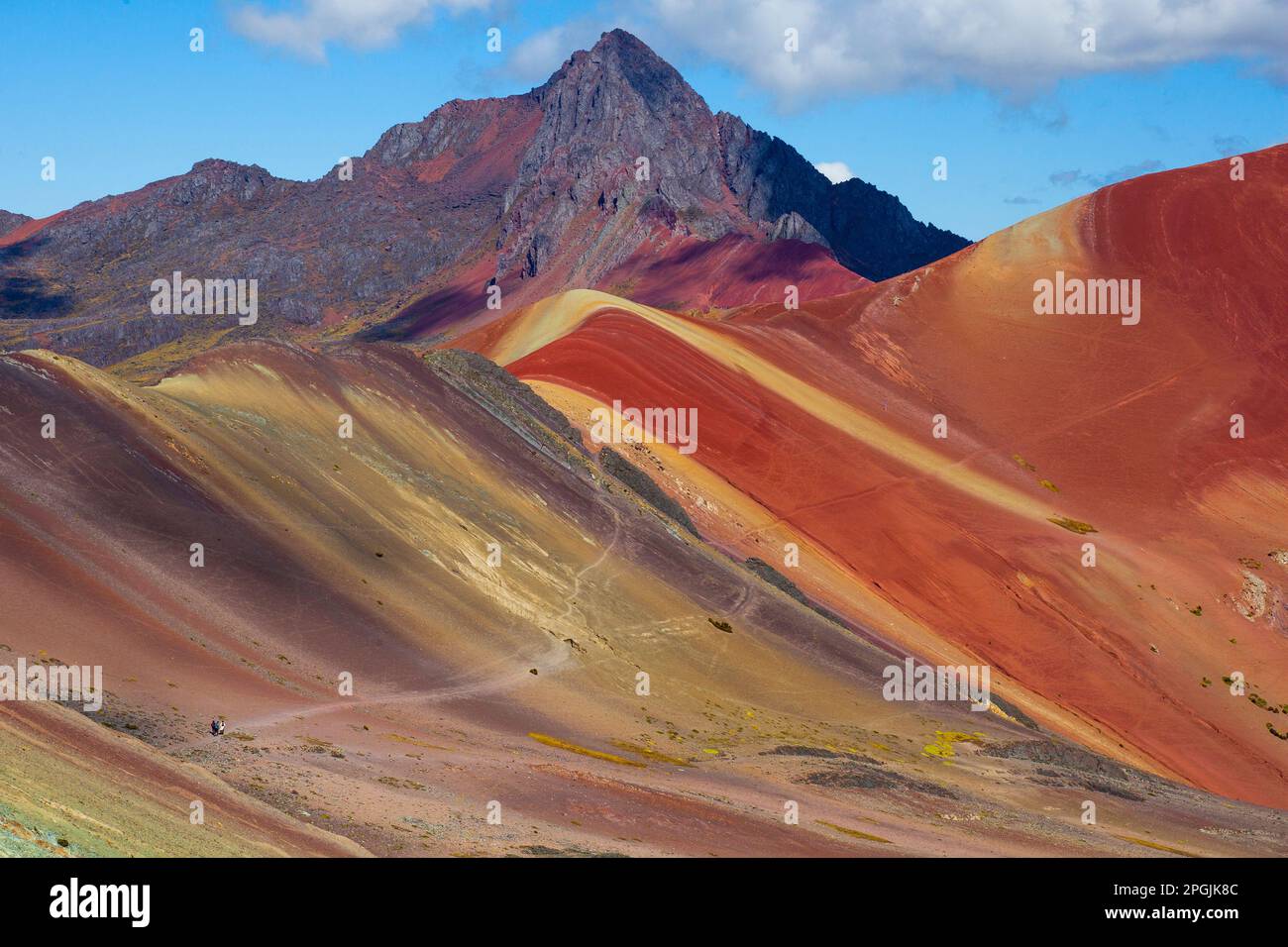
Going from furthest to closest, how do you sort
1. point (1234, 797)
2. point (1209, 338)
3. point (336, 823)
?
1. point (1209, 338)
2. point (1234, 797)
3. point (336, 823)

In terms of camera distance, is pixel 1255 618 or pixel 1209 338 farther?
pixel 1209 338

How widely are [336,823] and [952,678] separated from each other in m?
31.1

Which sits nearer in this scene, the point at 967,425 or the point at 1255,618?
the point at 1255,618

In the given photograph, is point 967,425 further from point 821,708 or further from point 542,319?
point 821,708

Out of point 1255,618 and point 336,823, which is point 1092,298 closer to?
point 1255,618

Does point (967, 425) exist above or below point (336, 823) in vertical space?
above

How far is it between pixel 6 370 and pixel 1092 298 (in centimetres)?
7790

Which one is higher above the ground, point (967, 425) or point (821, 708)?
point (967, 425)

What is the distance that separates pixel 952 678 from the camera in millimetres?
47719

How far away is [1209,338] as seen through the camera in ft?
299
